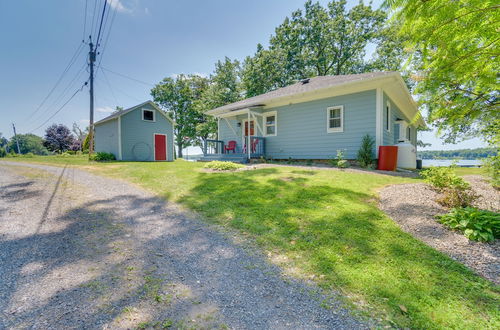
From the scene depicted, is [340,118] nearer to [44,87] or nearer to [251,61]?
[251,61]

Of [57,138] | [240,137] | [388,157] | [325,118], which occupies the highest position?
[57,138]

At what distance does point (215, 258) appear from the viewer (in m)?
2.42

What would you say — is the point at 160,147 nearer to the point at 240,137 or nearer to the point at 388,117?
the point at 240,137

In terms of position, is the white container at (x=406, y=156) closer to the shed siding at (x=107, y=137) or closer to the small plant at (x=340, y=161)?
the small plant at (x=340, y=161)

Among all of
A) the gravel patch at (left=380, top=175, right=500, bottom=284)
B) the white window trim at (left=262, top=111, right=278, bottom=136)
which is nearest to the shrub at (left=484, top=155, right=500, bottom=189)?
the gravel patch at (left=380, top=175, right=500, bottom=284)

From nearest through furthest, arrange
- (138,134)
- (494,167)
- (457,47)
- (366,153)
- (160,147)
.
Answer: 1. (457,47)
2. (494,167)
3. (366,153)
4. (138,134)
5. (160,147)

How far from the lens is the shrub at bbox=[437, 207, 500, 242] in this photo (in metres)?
2.70

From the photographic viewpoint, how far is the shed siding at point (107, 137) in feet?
53.1

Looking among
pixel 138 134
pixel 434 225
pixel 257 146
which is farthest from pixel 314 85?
pixel 138 134

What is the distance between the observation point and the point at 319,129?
10.3 m

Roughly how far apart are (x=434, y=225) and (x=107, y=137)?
20.5m

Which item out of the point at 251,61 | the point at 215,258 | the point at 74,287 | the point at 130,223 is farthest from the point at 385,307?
the point at 251,61

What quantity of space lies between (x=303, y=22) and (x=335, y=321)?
25463mm

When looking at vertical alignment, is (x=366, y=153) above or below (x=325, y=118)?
below
